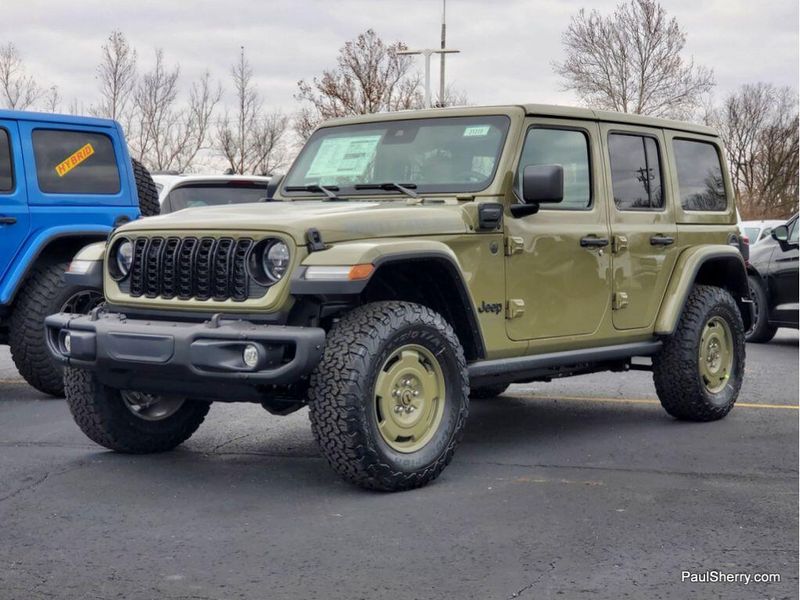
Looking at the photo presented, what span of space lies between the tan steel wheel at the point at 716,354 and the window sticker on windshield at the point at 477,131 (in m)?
2.24

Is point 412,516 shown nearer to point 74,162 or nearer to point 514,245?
point 514,245

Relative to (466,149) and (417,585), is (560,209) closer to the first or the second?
(466,149)

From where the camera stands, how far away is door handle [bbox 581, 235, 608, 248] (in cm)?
704

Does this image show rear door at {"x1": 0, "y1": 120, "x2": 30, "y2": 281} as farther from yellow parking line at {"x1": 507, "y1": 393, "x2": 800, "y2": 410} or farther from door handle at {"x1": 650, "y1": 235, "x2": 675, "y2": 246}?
door handle at {"x1": 650, "y1": 235, "x2": 675, "y2": 246}

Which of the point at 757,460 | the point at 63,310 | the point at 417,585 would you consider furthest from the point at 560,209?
the point at 63,310

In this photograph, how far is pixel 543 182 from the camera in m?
6.35

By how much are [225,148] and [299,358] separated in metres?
32.8

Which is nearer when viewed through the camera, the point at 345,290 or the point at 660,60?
the point at 345,290

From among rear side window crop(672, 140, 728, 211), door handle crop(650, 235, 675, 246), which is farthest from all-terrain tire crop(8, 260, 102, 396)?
rear side window crop(672, 140, 728, 211)

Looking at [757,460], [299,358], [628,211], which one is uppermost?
[628,211]

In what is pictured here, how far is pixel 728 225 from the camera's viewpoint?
28.0 feet

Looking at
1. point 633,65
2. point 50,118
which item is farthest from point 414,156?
point 633,65

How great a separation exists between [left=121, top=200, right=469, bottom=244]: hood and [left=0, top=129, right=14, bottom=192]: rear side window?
2.65 meters

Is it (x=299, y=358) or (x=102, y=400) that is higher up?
(x=299, y=358)
